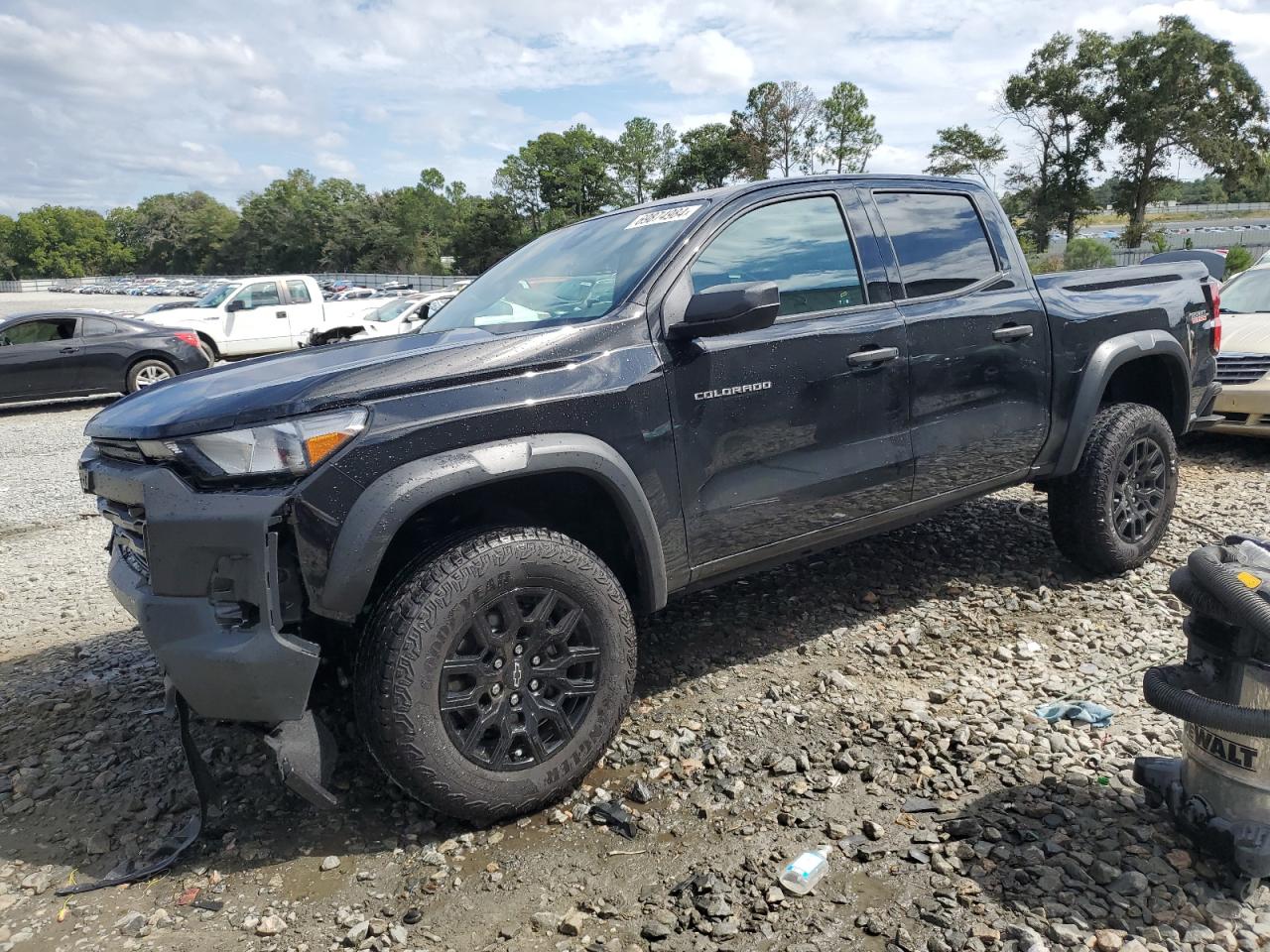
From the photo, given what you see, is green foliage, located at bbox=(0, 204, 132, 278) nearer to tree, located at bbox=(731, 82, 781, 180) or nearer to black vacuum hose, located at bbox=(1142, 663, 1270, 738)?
tree, located at bbox=(731, 82, 781, 180)

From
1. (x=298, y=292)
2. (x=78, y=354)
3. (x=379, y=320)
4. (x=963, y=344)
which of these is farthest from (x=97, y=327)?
(x=963, y=344)

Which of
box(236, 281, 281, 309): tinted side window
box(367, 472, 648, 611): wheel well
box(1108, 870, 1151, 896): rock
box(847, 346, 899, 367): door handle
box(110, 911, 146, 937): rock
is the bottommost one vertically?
box(1108, 870, 1151, 896): rock

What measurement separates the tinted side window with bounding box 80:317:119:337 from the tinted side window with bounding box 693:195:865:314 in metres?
12.0

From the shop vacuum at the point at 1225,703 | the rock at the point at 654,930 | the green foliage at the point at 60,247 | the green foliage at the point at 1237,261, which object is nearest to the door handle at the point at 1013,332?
the shop vacuum at the point at 1225,703

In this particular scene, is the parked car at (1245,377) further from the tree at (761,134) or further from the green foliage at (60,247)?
the green foliage at (60,247)

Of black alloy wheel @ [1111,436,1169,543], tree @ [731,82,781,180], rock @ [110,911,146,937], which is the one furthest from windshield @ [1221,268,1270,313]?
tree @ [731,82,781,180]

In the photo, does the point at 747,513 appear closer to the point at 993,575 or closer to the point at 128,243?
the point at 993,575

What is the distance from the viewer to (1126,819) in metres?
2.57

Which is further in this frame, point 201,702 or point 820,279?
point 820,279

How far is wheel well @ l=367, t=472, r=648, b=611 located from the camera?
2736 millimetres

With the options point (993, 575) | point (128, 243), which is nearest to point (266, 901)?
point (993, 575)

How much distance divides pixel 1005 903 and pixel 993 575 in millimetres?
2564

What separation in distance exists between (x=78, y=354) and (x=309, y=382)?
1176 centimetres

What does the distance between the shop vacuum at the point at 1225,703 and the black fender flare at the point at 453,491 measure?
152 cm
